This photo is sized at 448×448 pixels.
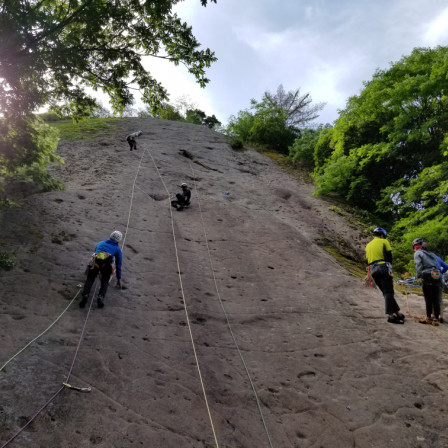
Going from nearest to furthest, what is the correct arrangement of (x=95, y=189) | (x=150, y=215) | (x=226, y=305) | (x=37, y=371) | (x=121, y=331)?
(x=37, y=371) → (x=121, y=331) → (x=226, y=305) → (x=150, y=215) → (x=95, y=189)

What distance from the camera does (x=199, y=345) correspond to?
541 cm

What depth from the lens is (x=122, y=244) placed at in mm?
8719

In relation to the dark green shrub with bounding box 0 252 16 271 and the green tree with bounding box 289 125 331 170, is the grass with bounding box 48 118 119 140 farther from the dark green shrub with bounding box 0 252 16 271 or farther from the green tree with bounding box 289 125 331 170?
the dark green shrub with bounding box 0 252 16 271

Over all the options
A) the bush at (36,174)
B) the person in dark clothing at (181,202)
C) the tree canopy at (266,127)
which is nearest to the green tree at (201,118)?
the tree canopy at (266,127)

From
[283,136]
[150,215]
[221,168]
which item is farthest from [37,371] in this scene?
[283,136]

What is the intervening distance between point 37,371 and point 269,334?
380 cm

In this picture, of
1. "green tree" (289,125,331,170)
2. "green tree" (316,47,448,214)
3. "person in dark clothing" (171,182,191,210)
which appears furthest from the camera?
"green tree" (289,125,331,170)

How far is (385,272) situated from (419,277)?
0.87m

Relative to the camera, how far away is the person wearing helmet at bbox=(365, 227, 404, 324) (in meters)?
6.44

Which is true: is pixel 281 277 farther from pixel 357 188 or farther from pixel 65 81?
pixel 357 188

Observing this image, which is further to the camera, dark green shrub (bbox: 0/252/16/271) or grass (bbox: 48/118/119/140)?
grass (bbox: 48/118/119/140)

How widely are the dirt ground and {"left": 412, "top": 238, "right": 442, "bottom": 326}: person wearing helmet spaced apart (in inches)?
22.8

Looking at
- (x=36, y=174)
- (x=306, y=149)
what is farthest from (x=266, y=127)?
(x=36, y=174)

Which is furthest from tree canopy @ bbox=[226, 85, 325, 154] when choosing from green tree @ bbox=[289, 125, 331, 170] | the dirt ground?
the dirt ground
